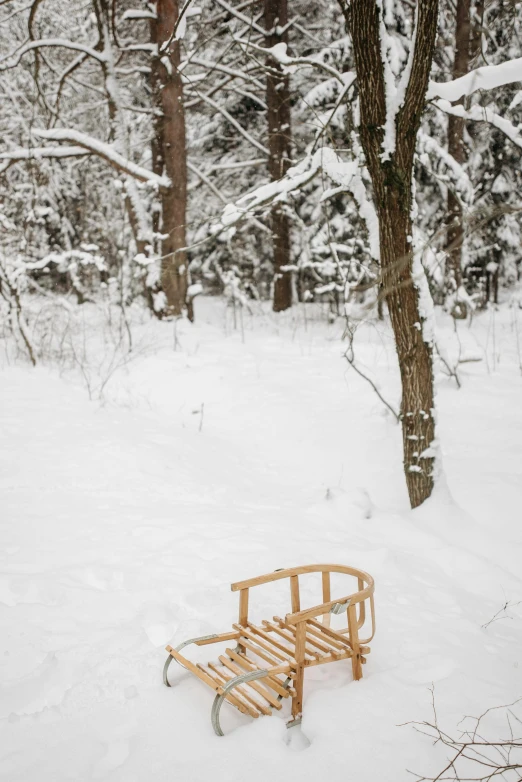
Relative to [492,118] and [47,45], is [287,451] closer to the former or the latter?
[492,118]

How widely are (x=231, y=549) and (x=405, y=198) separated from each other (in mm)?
3190

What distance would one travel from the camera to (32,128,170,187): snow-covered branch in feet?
31.8

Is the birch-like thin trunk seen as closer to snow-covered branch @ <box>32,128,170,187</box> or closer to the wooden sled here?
snow-covered branch @ <box>32,128,170,187</box>

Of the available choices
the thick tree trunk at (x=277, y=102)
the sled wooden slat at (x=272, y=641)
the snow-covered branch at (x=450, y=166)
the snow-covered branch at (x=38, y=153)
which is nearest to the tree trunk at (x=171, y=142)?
the snow-covered branch at (x=38, y=153)

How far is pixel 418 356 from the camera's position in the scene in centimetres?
497

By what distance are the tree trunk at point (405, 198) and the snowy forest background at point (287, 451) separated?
0.02 meters

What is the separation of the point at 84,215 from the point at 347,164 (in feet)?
43.3

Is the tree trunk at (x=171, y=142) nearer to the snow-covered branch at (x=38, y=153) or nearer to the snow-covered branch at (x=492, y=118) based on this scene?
the snow-covered branch at (x=38, y=153)

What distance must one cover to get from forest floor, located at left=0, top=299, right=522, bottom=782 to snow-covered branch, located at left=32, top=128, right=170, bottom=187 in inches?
133

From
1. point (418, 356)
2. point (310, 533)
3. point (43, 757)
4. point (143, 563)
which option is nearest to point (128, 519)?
point (143, 563)

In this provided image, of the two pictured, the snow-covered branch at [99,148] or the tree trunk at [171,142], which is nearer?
the snow-covered branch at [99,148]

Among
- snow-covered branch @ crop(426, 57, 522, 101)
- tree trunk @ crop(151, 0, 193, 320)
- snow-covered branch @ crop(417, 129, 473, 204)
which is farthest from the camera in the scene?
tree trunk @ crop(151, 0, 193, 320)

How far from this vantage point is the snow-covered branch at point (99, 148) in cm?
971

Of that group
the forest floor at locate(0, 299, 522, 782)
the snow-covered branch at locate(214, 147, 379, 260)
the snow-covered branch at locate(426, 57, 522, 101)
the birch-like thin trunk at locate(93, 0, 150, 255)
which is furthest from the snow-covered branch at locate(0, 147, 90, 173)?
the snow-covered branch at locate(426, 57, 522, 101)
